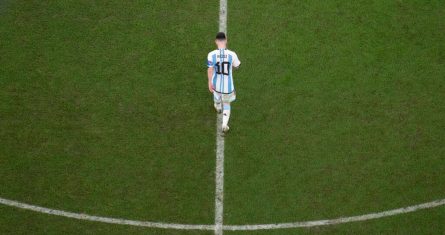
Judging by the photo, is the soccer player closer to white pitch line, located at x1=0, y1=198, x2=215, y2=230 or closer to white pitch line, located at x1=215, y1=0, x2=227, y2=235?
white pitch line, located at x1=215, y1=0, x2=227, y2=235

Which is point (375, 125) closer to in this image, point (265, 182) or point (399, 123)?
point (399, 123)

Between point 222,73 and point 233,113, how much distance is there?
1245 millimetres

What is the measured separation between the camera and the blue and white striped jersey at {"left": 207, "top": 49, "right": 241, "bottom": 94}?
30.2 feet

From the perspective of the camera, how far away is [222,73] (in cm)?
944

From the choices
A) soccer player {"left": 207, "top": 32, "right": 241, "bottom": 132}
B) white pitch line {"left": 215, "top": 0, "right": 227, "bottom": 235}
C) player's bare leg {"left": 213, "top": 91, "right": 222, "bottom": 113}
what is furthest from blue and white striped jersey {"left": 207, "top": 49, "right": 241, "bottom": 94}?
white pitch line {"left": 215, "top": 0, "right": 227, "bottom": 235}

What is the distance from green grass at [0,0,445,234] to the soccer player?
625 millimetres

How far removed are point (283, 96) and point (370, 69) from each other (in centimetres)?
175

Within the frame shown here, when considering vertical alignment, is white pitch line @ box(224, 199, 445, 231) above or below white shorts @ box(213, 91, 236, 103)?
below

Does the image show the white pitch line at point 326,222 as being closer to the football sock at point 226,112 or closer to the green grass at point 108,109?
the green grass at point 108,109

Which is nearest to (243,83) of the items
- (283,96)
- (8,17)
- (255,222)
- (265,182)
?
(283,96)

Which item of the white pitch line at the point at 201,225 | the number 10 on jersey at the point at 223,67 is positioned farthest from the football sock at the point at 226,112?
the white pitch line at the point at 201,225

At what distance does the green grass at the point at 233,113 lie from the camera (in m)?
9.43

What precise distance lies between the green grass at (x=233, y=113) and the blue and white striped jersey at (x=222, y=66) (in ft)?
3.29

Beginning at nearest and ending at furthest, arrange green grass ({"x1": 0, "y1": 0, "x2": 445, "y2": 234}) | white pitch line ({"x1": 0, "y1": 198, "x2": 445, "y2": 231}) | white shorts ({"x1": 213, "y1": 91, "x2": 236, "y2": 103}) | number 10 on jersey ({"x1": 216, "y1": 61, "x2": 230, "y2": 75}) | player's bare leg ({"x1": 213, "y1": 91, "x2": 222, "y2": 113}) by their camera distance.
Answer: white pitch line ({"x1": 0, "y1": 198, "x2": 445, "y2": 231}) → number 10 on jersey ({"x1": 216, "y1": 61, "x2": 230, "y2": 75}) → green grass ({"x1": 0, "y1": 0, "x2": 445, "y2": 234}) → white shorts ({"x1": 213, "y1": 91, "x2": 236, "y2": 103}) → player's bare leg ({"x1": 213, "y1": 91, "x2": 222, "y2": 113})
